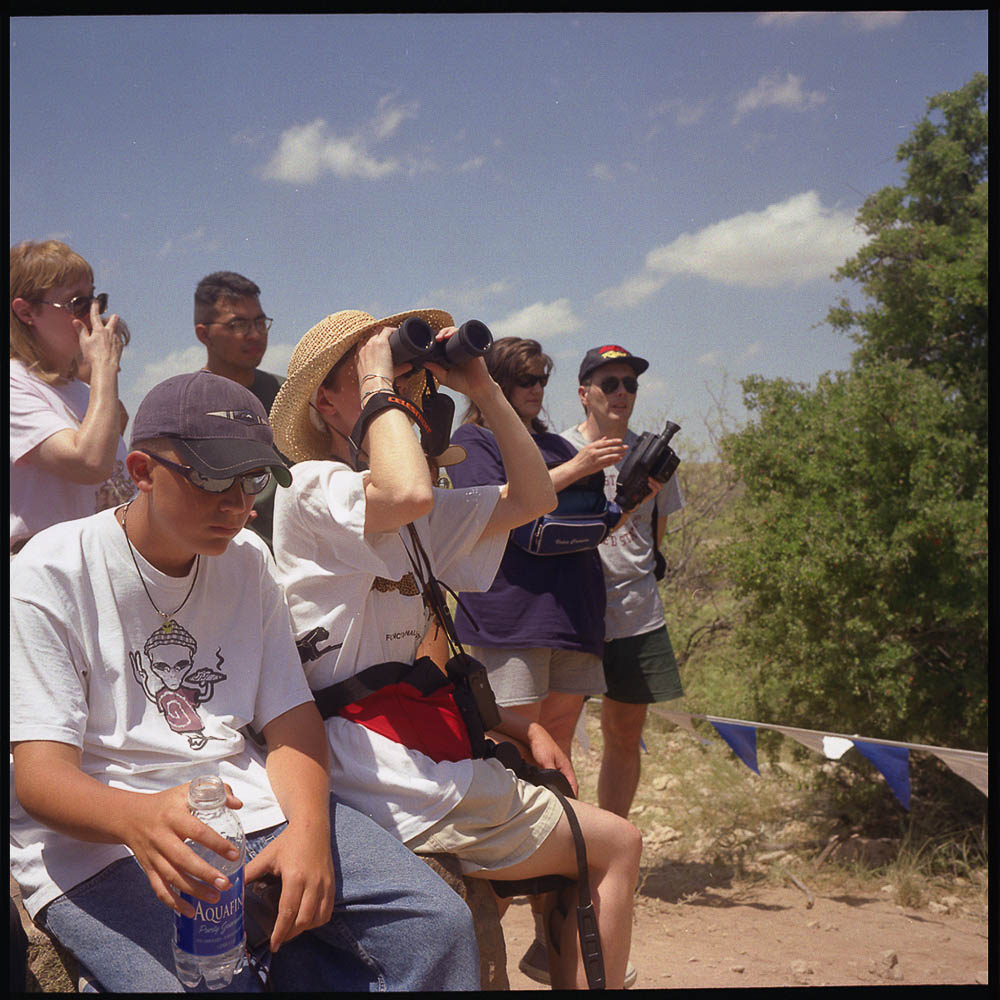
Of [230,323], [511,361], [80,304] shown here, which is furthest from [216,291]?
[511,361]

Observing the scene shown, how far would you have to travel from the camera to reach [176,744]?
1.84 metres

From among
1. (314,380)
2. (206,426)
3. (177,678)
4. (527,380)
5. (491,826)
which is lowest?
(491,826)

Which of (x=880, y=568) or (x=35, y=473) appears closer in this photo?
(x=35, y=473)

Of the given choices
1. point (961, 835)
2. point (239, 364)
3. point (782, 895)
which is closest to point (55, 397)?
point (239, 364)

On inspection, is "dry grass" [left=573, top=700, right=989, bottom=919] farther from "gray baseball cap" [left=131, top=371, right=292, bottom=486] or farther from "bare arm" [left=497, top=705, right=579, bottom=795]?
"gray baseball cap" [left=131, top=371, right=292, bottom=486]

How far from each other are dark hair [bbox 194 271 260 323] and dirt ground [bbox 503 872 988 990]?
2516 mm

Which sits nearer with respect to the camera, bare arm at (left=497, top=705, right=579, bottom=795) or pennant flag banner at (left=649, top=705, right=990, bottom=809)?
bare arm at (left=497, top=705, right=579, bottom=795)

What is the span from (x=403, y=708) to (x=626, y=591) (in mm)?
2022

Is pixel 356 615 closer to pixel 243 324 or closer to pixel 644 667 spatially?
pixel 243 324

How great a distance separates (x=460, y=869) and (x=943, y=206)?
5639 mm

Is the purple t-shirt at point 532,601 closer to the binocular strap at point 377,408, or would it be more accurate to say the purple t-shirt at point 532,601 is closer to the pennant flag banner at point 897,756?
the binocular strap at point 377,408

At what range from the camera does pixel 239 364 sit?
3252 mm

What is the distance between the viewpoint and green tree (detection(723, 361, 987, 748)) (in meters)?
4.65

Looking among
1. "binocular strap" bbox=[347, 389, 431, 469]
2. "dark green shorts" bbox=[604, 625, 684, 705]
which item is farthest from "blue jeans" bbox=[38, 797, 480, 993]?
"dark green shorts" bbox=[604, 625, 684, 705]
